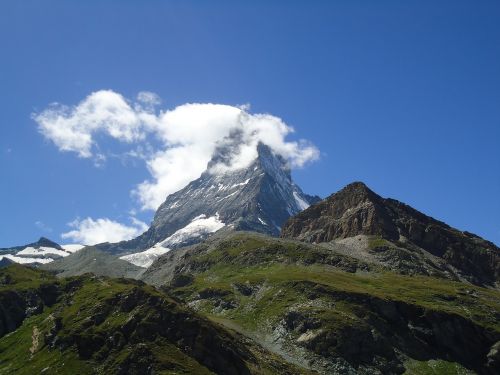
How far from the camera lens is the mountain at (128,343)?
12319 cm

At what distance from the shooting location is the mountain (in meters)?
123

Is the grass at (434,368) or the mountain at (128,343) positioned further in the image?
the grass at (434,368)

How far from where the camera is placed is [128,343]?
129 meters

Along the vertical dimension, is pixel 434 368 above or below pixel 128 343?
above

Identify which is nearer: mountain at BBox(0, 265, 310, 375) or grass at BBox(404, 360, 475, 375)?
mountain at BBox(0, 265, 310, 375)

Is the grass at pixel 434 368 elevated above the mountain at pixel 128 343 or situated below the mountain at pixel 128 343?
above

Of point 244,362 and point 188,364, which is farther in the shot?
point 244,362

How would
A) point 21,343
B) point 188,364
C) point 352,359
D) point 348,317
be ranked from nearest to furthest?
point 188,364, point 21,343, point 352,359, point 348,317

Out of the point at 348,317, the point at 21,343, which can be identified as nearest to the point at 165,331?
the point at 21,343

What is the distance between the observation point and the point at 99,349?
426 ft

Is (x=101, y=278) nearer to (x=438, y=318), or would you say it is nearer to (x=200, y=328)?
(x=200, y=328)

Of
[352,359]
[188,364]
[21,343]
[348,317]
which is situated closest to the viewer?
[188,364]

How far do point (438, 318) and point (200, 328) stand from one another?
99.0m

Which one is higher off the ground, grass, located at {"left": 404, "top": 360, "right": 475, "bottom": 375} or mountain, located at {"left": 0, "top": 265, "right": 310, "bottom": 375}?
grass, located at {"left": 404, "top": 360, "right": 475, "bottom": 375}
